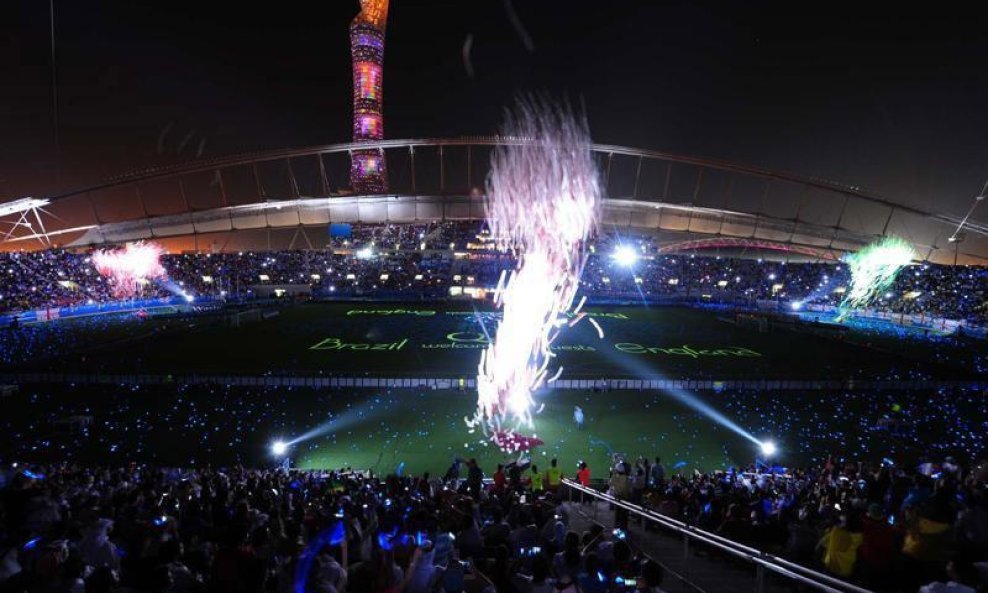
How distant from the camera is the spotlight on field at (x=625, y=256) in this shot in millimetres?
90812

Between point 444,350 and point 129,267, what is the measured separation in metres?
56.6

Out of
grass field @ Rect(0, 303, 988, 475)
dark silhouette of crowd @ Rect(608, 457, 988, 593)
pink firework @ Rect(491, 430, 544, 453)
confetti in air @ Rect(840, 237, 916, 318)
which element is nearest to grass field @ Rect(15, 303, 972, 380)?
grass field @ Rect(0, 303, 988, 475)

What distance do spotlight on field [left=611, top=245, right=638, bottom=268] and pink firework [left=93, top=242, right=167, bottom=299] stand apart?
69437 mm

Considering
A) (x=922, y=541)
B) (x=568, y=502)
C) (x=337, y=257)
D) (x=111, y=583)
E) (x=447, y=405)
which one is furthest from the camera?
(x=337, y=257)

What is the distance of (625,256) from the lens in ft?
306

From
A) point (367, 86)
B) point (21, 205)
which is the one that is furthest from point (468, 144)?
point (367, 86)

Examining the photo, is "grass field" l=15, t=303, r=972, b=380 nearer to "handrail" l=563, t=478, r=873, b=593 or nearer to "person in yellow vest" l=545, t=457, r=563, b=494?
"person in yellow vest" l=545, t=457, r=563, b=494

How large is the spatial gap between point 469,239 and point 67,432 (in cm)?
12036

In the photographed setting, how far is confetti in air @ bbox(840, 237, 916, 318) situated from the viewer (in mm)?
67938

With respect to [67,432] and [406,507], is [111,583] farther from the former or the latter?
[67,432]

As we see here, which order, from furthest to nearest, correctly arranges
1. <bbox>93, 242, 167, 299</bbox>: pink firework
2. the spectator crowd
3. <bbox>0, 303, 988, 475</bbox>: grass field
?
<bbox>93, 242, 167, 299</bbox>: pink firework < the spectator crowd < <bbox>0, 303, 988, 475</bbox>: grass field

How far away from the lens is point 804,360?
3419cm

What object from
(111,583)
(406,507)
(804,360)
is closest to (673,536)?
(406,507)

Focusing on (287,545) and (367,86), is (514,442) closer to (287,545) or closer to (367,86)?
(287,545)
